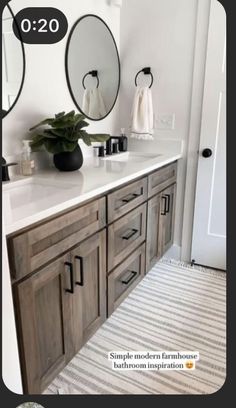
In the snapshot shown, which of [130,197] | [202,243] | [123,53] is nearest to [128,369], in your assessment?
[130,197]

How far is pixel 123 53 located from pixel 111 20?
0.74 feet

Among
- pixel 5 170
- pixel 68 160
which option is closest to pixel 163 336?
pixel 68 160

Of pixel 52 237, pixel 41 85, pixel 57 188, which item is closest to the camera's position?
pixel 52 237

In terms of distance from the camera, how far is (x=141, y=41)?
2146mm

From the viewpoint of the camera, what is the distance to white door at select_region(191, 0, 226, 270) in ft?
6.32

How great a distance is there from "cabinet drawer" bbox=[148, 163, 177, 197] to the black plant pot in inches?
18.0

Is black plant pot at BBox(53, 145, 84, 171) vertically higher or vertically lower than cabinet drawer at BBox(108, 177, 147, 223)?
higher

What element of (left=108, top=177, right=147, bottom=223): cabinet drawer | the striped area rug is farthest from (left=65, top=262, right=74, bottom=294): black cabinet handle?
the striped area rug

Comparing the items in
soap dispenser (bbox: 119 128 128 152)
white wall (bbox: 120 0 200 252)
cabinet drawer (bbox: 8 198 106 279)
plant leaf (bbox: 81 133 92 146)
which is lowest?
cabinet drawer (bbox: 8 198 106 279)

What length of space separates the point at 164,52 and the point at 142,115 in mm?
460

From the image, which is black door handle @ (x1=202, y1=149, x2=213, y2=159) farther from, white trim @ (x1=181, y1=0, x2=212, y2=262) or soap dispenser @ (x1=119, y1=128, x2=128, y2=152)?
soap dispenser @ (x1=119, y1=128, x2=128, y2=152)

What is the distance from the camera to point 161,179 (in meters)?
1.99

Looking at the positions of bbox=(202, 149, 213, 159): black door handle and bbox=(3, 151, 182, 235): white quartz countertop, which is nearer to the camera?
bbox=(3, 151, 182, 235): white quartz countertop

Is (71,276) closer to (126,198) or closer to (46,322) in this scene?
(46,322)
